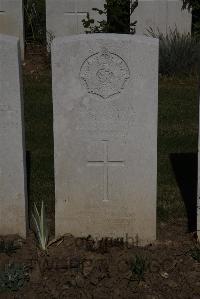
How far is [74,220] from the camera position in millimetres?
5027

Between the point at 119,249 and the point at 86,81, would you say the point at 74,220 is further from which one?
the point at 86,81

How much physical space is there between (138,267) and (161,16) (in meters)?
8.07

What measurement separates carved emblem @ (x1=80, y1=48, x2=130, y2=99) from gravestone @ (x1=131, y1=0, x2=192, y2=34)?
7.27 meters

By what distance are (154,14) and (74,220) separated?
741cm

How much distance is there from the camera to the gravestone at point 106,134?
4660 mm

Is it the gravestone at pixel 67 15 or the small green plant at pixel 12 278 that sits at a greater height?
the gravestone at pixel 67 15

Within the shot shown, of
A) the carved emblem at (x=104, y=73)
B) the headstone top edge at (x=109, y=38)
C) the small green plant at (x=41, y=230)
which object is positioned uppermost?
the headstone top edge at (x=109, y=38)

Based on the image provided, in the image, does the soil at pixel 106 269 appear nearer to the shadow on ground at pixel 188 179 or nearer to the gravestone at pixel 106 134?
the gravestone at pixel 106 134

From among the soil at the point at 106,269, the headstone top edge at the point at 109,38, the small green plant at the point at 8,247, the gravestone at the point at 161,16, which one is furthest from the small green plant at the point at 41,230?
the gravestone at the point at 161,16

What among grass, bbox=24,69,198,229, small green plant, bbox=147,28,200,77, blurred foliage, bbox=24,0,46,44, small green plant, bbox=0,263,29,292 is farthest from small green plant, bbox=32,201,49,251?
blurred foliage, bbox=24,0,46,44

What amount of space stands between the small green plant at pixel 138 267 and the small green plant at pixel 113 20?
Result: 758 centimetres

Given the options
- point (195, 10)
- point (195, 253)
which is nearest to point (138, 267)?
point (195, 253)

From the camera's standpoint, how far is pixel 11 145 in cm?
484

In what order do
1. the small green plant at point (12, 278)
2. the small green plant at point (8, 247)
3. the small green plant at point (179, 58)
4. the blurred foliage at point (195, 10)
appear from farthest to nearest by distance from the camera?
the blurred foliage at point (195, 10) < the small green plant at point (179, 58) < the small green plant at point (8, 247) < the small green plant at point (12, 278)
